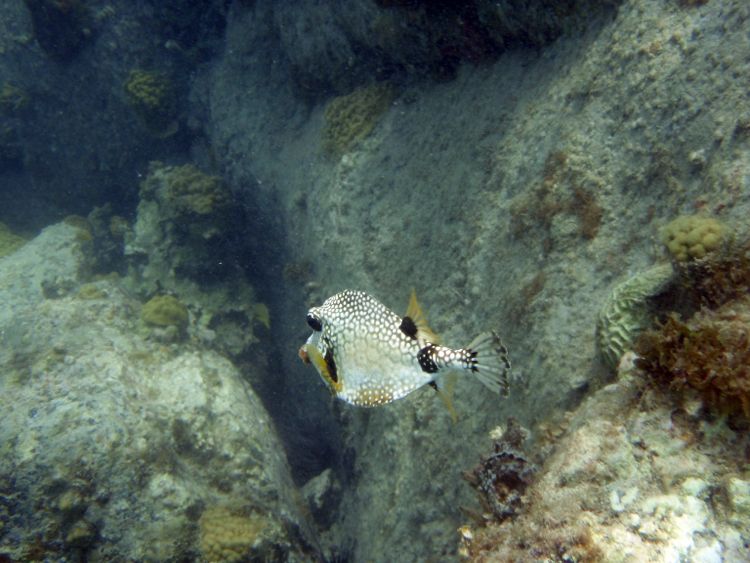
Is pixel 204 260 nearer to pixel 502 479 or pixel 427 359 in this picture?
pixel 427 359

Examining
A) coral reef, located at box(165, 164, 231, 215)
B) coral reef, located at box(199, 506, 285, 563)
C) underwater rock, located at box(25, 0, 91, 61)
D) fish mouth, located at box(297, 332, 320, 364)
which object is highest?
underwater rock, located at box(25, 0, 91, 61)

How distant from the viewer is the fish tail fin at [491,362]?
95.9 inches

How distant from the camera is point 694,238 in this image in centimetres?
247

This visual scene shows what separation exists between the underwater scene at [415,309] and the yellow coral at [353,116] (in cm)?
6

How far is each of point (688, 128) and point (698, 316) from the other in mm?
1866

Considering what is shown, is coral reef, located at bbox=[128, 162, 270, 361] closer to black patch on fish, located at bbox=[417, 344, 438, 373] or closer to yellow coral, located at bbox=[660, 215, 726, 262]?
black patch on fish, located at bbox=[417, 344, 438, 373]

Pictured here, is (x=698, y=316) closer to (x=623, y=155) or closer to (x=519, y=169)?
(x=623, y=155)

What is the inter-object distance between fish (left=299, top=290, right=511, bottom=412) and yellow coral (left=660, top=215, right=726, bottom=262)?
131 cm

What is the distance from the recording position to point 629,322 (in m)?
2.76

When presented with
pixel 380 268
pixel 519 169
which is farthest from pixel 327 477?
pixel 519 169

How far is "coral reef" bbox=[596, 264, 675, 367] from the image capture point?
2738 millimetres

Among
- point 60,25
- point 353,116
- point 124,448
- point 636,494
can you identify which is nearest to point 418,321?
point 636,494

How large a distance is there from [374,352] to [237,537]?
11.8 feet

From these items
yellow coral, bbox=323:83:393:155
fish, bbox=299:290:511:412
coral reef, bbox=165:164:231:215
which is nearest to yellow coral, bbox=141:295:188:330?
coral reef, bbox=165:164:231:215
